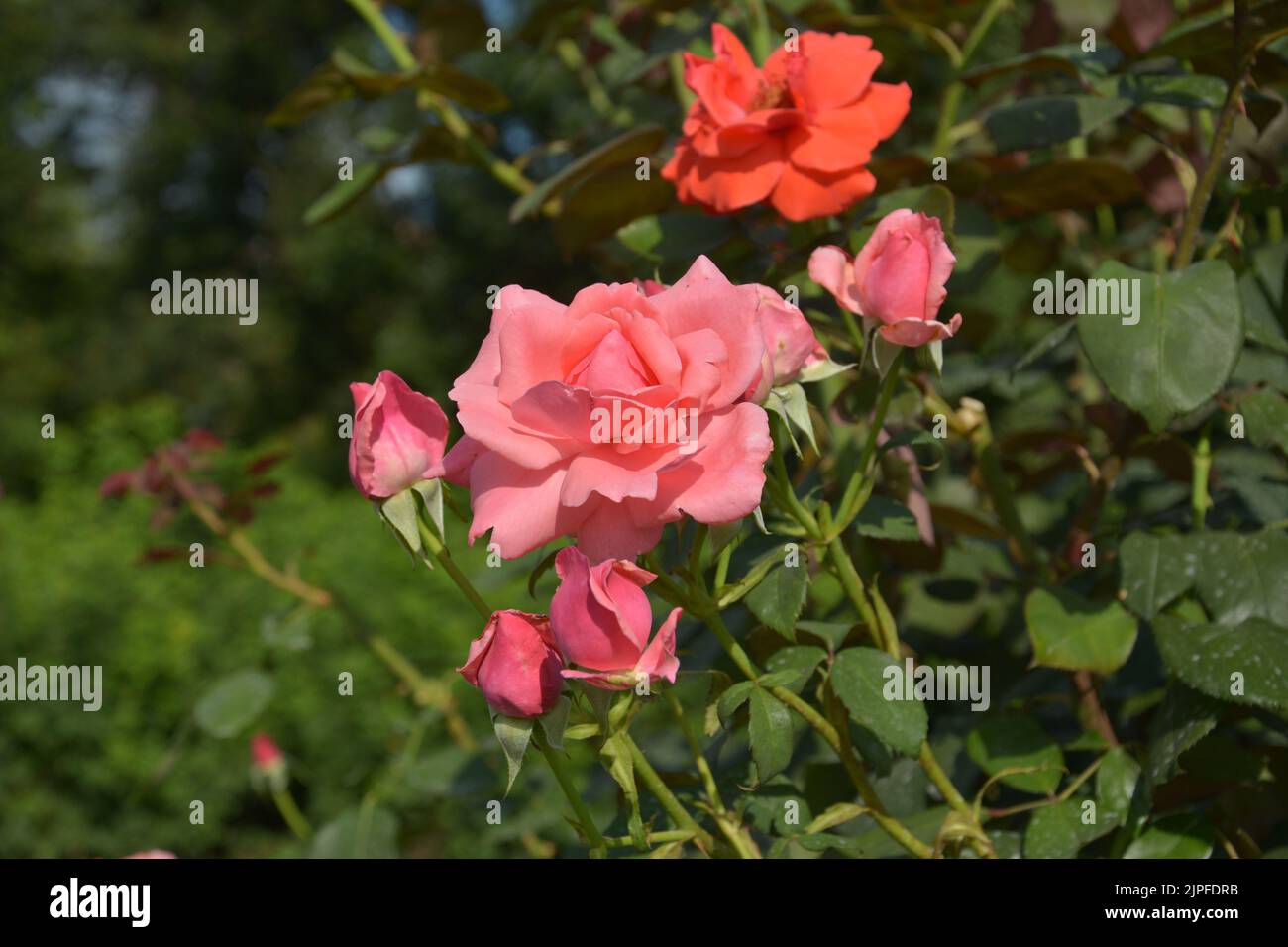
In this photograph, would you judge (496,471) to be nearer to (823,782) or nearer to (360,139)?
(823,782)

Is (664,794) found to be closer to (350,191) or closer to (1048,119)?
(1048,119)

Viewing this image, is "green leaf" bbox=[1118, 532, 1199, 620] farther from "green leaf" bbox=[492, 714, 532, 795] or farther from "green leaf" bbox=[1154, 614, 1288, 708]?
"green leaf" bbox=[492, 714, 532, 795]

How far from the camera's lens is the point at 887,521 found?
756 mm

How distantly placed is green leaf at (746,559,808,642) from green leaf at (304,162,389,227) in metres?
0.59

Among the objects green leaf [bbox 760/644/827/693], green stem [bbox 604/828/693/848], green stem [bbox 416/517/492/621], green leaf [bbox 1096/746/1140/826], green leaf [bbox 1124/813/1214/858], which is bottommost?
green leaf [bbox 1124/813/1214/858]

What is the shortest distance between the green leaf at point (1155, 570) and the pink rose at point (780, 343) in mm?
326

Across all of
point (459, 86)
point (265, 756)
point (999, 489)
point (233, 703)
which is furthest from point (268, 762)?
point (999, 489)

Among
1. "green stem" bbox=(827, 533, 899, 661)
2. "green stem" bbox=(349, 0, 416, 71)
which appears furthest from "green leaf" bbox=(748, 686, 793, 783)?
"green stem" bbox=(349, 0, 416, 71)

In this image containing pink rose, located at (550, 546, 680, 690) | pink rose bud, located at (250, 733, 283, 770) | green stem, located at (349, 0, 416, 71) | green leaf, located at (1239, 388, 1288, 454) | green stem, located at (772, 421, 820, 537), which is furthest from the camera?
pink rose bud, located at (250, 733, 283, 770)

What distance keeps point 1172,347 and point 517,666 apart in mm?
470

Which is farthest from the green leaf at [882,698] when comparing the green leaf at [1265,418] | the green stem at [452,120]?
the green stem at [452,120]

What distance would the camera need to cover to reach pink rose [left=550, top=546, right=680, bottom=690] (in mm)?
511

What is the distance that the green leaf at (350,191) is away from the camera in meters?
1.08
